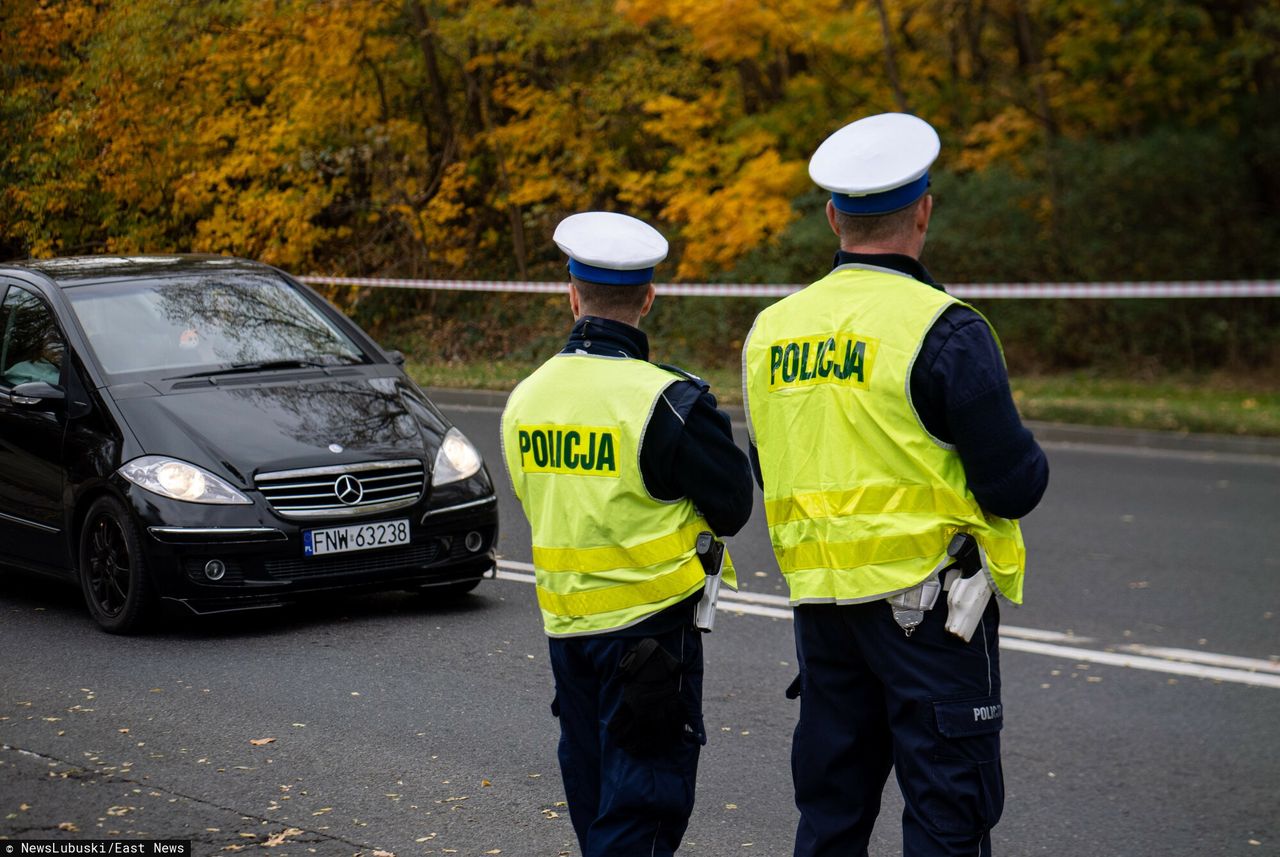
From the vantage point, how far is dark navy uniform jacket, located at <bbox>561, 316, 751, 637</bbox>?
11.3 feet

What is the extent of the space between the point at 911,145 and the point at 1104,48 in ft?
57.9

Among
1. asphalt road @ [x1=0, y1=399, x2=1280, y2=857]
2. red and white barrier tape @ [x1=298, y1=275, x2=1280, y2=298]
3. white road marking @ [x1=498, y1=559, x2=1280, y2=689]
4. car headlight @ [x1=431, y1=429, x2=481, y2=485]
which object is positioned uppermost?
car headlight @ [x1=431, y1=429, x2=481, y2=485]

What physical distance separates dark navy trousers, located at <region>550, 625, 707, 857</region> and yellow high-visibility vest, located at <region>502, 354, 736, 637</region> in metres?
0.08

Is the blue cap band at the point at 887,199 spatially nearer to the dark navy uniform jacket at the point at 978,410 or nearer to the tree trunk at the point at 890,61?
the dark navy uniform jacket at the point at 978,410

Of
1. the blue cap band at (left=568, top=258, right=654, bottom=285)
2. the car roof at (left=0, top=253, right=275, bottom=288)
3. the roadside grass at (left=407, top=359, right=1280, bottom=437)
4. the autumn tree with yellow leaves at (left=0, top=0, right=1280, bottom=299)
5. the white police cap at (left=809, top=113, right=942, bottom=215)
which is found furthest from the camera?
the autumn tree with yellow leaves at (left=0, top=0, right=1280, bottom=299)

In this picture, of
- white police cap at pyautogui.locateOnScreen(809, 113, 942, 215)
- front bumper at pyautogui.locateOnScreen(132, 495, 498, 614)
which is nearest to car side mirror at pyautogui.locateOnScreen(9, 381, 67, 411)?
front bumper at pyautogui.locateOnScreen(132, 495, 498, 614)

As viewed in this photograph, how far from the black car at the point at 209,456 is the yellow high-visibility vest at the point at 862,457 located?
3712mm

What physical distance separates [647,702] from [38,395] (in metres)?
4.64

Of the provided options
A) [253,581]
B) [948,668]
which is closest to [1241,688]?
[948,668]

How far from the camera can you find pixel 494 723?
568 cm

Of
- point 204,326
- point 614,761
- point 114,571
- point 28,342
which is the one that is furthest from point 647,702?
point 28,342

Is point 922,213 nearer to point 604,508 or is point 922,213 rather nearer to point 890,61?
point 604,508

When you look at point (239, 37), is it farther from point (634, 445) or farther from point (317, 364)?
point (634, 445)

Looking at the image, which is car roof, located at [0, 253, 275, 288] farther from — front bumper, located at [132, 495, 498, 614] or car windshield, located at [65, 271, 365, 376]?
front bumper, located at [132, 495, 498, 614]
